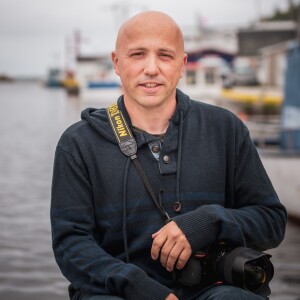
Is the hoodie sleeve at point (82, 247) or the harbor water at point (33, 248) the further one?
the harbor water at point (33, 248)

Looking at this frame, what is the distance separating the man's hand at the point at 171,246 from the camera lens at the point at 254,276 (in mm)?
229

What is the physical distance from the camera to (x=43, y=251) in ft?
32.6

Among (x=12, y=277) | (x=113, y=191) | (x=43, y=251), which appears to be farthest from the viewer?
(x=43, y=251)

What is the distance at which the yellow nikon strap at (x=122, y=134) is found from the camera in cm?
312

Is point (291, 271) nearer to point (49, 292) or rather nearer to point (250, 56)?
point (49, 292)

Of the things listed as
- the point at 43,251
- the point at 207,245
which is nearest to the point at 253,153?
the point at 207,245

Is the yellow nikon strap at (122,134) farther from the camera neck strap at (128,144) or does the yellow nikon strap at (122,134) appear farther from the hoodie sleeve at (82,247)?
the hoodie sleeve at (82,247)

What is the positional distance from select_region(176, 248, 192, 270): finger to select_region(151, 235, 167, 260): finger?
0.08 metres

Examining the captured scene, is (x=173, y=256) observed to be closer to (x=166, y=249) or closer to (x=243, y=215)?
(x=166, y=249)

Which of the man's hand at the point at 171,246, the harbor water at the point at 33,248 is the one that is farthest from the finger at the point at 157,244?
the harbor water at the point at 33,248

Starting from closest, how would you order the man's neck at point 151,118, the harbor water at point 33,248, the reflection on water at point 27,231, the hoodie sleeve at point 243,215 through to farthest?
1. the hoodie sleeve at point 243,215
2. the man's neck at point 151,118
3. the harbor water at point 33,248
4. the reflection on water at point 27,231

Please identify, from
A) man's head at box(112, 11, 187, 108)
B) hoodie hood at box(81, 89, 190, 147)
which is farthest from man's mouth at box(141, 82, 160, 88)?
hoodie hood at box(81, 89, 190, 147)

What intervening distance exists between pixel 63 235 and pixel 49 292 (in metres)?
4.98

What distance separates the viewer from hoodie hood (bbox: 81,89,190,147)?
3164 millimetres
